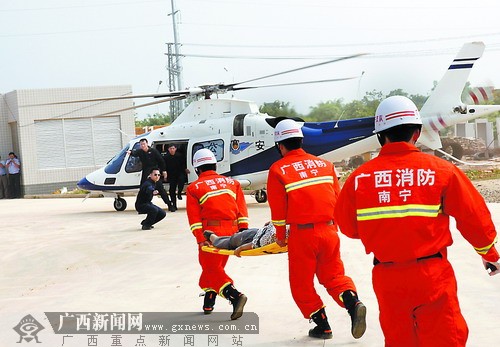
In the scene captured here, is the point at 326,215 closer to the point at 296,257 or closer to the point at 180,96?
the point at 296,257

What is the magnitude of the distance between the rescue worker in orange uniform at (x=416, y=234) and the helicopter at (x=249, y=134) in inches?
477

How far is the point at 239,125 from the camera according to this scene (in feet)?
59.6

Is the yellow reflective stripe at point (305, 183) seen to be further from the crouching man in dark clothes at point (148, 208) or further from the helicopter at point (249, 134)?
the helicopter at point (249, 134)

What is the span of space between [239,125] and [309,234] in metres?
12.2

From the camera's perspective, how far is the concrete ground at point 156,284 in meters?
6.61

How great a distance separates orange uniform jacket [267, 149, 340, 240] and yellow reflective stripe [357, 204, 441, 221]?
6.40 feet

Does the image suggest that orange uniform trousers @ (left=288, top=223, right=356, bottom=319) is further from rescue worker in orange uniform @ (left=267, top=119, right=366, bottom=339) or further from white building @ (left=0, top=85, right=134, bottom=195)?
white building @ (left=0, top=85, right=134, bottom=195)

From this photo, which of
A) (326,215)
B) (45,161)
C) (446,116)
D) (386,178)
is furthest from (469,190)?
(45,161)

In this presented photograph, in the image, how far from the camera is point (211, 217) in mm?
7117

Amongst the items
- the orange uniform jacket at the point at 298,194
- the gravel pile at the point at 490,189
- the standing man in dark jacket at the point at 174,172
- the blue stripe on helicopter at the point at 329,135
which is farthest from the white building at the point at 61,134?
the orange uniform jacket at the point at 298,194

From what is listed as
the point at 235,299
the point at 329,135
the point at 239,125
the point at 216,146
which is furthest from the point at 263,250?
the point at 216,146

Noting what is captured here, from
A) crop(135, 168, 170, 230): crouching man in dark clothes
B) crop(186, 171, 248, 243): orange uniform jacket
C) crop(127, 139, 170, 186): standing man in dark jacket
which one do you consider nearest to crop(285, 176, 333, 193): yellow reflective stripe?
crop(186, 171, 248, 243): orange uniform jacket

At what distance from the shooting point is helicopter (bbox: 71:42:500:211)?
16109 millimetres

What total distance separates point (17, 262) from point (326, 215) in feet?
24.4
